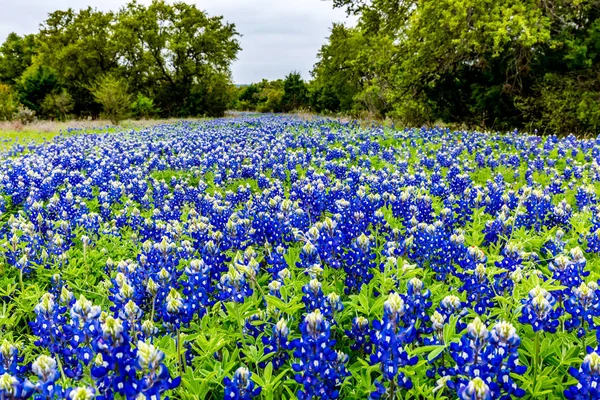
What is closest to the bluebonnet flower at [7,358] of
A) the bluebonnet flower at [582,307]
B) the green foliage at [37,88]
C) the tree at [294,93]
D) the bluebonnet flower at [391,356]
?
the bluebonnet flower at [391,356]

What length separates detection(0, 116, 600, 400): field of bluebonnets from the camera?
1.99 meters

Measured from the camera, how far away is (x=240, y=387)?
203 centimetres

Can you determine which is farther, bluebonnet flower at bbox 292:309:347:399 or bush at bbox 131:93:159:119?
bush at bbox 131:93:159:119

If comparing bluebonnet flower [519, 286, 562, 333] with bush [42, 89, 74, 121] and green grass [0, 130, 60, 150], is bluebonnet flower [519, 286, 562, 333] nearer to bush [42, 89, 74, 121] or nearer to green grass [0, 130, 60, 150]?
green grass [0, 130, 60, 150]

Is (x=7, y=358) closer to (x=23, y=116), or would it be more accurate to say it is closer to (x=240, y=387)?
(x=240, y=387)

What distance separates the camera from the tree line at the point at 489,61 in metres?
15.7

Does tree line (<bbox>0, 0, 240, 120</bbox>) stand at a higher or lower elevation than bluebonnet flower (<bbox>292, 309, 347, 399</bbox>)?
higher

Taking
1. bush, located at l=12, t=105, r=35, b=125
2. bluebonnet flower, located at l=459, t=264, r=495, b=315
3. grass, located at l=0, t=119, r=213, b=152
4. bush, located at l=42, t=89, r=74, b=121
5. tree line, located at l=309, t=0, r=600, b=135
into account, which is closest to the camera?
bluebonnet flower, located at l=459, t=264, r=495, b=315

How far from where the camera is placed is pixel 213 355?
2650 mm

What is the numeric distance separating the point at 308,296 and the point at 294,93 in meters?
54.3

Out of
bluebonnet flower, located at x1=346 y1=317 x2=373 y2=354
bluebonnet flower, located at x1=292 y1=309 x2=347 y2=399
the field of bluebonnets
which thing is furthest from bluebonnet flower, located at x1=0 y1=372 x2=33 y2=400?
bluebonnet flower, located at x1=346 y1=317 x2=373 y2=354

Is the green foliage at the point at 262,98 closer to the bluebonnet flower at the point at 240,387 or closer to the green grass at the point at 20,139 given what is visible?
the green grass at the point at 20,139

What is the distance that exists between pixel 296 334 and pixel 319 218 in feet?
7.41

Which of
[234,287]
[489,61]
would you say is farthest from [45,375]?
[489,61]
